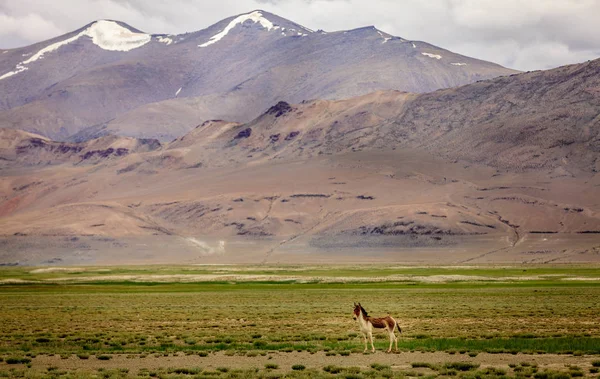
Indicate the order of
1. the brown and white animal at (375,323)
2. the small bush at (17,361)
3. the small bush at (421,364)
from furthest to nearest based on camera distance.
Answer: the brown and white animal at (375,323), the small bush at (17,361), the small bush at (421,364)

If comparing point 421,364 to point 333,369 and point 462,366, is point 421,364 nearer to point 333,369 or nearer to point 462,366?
point 462,366

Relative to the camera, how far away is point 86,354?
98.7 feet

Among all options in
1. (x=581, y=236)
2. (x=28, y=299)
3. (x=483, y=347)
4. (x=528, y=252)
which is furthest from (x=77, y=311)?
(x=581, y=236)

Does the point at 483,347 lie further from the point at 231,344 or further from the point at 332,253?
the point at 332,253

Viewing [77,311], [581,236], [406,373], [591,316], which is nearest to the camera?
[406,373]

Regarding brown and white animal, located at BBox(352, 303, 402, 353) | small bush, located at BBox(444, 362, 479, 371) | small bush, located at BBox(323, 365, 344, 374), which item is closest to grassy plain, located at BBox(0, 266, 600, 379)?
small bush, located at BBox(323, 365, 344, 374)

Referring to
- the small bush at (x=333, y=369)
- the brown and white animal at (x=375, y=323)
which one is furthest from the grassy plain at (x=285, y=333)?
the brown and white animal at (x=375, y=323)

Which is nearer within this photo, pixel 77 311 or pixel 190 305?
pixel 77 311

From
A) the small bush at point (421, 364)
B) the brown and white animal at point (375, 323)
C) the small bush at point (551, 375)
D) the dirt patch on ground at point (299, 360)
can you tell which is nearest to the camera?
the small bush at point (551, 375)

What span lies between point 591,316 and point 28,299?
46.1 m

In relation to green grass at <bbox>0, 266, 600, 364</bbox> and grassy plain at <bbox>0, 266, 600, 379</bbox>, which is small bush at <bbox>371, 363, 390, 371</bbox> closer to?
grassy plain at <bbox>0, 266, 600, 379</bbox>

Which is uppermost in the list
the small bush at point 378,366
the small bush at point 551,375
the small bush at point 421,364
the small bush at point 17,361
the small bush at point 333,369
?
the small bush at point 551,375

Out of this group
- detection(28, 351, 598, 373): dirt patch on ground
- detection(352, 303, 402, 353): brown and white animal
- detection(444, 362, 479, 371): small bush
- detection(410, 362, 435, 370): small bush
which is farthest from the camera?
detection(352, 303, 402, 353): brown and white animal

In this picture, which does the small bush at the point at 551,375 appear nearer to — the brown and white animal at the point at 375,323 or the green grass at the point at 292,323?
the green grass at the point at 292,323
